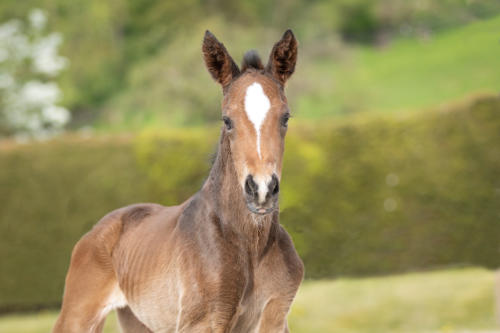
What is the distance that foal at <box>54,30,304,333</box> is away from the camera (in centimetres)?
325

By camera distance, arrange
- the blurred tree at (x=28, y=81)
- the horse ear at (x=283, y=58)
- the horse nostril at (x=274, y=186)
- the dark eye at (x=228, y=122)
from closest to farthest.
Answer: the horse nostril at (x=274, y=186), the dark eye at (x=228, y=122), the horse ear at (x=283, y=58), the blurred tree at (x=28, y=81)

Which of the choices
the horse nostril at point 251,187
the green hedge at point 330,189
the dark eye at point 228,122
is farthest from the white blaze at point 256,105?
the green hedge at point 330,189

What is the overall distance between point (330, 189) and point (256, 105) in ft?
26.4

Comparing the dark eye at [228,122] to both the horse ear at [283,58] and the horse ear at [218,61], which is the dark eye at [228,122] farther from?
the horse ear at [283,58]

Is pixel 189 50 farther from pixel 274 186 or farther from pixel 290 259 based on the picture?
pixel 274 186

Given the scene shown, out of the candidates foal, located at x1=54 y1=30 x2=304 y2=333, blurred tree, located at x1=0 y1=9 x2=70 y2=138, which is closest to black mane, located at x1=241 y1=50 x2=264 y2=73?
foal, located at x1=54 y1=30 x2=304 y2=333

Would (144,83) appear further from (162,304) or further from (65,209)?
(162,304)

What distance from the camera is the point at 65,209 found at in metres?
11.5

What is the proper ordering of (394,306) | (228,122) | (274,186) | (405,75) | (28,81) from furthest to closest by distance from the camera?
(405,75), (28,81), (394,306), (228,122), (274,186)

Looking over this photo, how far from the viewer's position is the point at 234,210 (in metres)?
3.51

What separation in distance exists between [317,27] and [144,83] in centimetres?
Answer: 670

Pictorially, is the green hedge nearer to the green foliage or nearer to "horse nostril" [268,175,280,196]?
the green foliage

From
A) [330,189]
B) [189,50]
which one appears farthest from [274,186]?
[189,50]

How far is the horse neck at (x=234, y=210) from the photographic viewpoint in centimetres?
345
